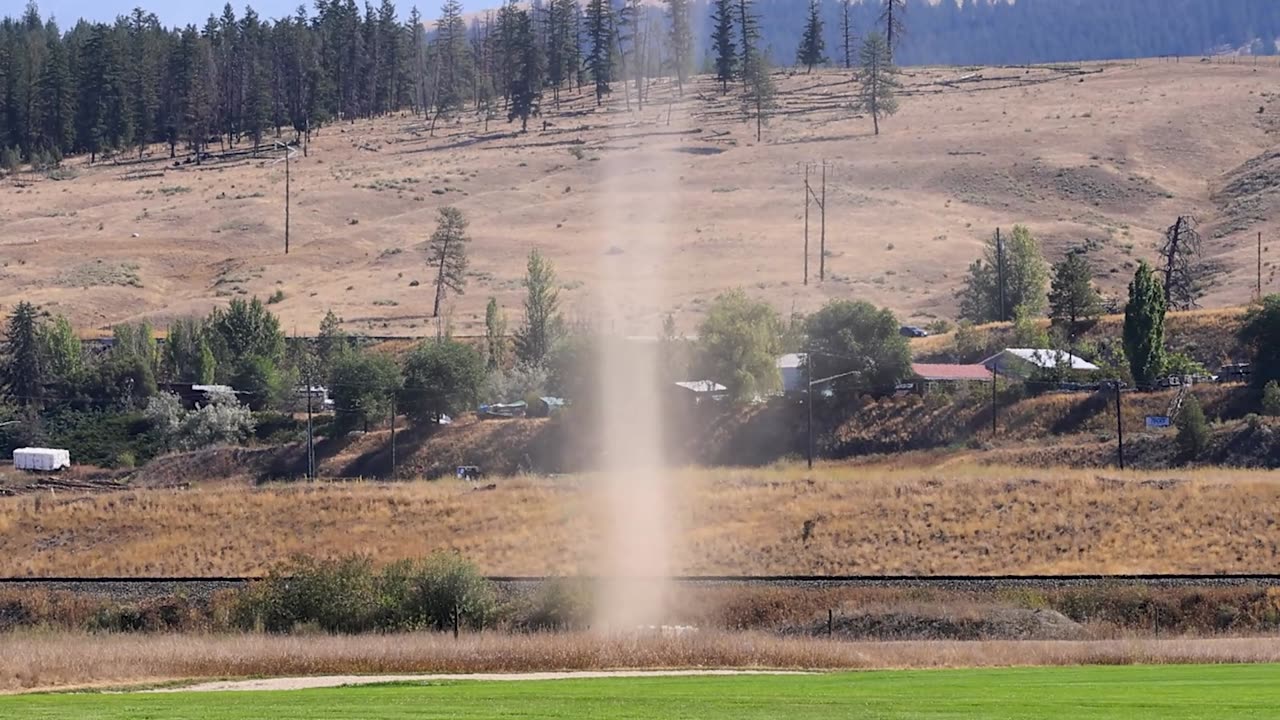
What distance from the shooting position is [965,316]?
100125 mm

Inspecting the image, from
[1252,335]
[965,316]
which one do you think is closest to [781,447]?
[1252,335]

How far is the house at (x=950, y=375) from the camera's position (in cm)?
7862

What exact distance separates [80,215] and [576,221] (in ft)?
124

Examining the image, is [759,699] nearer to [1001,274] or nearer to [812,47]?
[1001,274]

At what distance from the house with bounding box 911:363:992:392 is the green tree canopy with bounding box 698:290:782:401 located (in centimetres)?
648

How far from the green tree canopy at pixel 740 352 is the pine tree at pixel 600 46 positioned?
231ft

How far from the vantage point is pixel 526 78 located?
6260 inches

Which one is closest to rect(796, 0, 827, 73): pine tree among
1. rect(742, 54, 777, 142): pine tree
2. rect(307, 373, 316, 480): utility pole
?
rect(742, 54, 777, 142): pine tree

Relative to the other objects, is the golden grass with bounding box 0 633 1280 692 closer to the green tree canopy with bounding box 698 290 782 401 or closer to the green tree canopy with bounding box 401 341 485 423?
the green tree canopy with bounding box 401 341 485 423

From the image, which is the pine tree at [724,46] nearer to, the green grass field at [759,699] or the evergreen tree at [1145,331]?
the evergreen tree at [1145,331]

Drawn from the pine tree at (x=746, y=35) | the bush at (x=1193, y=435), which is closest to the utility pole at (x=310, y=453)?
the bush at (x=1193, y=435)

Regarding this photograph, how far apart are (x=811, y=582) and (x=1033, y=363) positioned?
3448cm

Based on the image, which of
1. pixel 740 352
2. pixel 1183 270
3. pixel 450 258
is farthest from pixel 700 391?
pixel 450 258

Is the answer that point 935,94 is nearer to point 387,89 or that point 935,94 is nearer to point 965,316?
point 387,89
